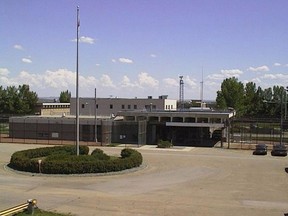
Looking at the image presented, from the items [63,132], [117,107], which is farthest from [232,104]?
[63,132]

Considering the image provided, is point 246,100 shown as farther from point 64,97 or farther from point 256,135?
point 64,97

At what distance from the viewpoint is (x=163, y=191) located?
85.0 ft

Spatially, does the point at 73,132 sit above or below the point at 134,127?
below

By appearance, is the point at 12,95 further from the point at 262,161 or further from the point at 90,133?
the point at 262,161

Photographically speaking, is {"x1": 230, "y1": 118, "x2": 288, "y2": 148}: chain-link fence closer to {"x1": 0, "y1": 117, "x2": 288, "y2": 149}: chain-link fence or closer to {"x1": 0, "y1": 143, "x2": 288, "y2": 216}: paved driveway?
{"x1": 0, "y1": 117, "x2": 288, "y2": 149}: chain-link fence

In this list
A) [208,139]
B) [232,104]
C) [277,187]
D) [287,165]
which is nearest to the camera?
[277,187]

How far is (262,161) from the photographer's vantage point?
42.8 meters

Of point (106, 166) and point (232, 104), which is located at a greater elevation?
point (232, 104)

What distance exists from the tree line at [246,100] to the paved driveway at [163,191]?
6748cm

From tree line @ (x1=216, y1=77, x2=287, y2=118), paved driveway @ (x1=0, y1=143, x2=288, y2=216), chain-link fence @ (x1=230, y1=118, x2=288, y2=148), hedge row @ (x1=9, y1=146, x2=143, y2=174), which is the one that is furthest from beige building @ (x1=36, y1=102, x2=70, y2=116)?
hedge row @ (x1=9, y1=146, x2=143, y2=174)

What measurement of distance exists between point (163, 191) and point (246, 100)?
88.9 metres

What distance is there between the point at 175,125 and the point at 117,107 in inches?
1038

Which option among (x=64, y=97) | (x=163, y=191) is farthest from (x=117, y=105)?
(x=64, y=97)

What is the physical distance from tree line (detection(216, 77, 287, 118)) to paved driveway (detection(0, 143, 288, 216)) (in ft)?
221
